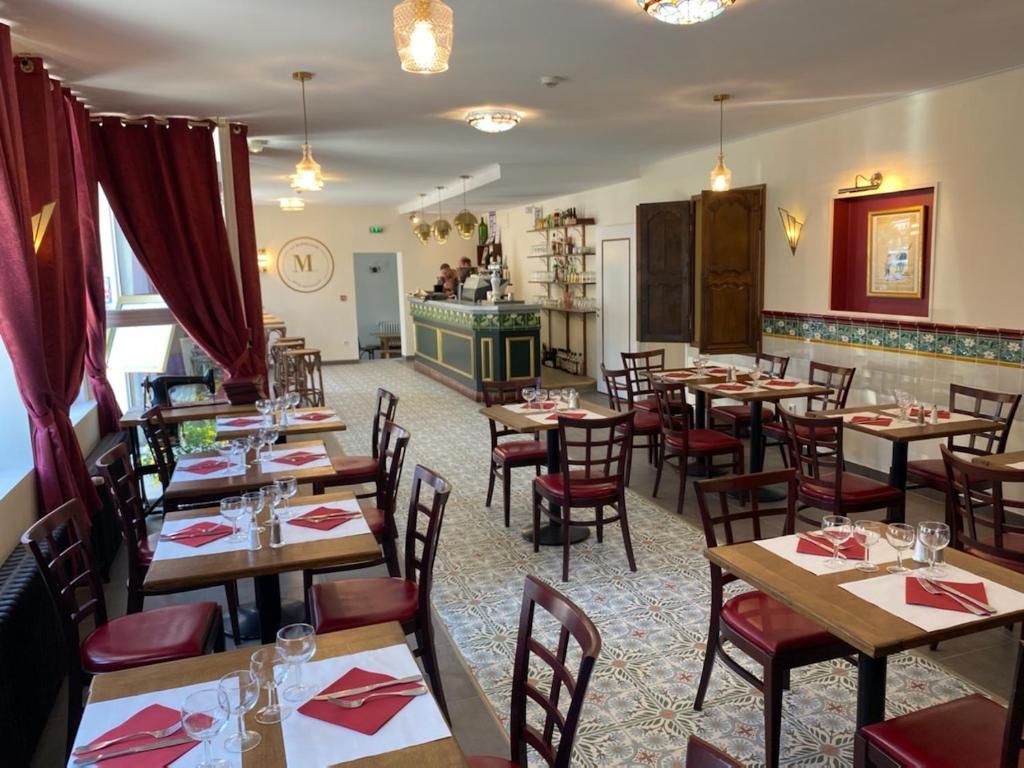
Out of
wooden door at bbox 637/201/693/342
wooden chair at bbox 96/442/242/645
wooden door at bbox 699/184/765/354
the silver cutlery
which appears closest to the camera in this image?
the silver cutlery

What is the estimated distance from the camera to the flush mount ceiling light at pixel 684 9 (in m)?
2.84

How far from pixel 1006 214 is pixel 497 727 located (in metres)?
4.33

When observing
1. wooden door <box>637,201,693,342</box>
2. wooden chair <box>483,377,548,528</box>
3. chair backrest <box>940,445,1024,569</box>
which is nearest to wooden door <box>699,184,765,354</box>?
wooden door <box>637,201,693,342</box>

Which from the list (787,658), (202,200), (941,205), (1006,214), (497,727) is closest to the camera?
(787,658)

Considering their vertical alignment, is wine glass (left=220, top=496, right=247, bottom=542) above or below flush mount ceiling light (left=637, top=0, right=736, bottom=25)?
below

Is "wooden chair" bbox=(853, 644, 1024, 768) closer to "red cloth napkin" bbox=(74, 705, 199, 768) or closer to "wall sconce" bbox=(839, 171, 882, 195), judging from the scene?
"red cloth napkin" bbox=(74, 705, 199, 768)

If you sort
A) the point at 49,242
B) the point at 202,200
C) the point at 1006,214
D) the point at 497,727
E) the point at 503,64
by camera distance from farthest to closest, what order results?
1. the point at 202,200
2. the point at 1006,214
3. the point at 503,64
4. the point at 49,242
5. the point at 497,727

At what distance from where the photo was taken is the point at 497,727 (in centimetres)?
275

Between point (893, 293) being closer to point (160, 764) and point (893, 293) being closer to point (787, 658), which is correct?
point (787, 658)

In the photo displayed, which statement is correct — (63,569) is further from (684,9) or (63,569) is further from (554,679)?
(684,9)

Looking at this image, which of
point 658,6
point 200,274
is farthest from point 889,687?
point 200,274

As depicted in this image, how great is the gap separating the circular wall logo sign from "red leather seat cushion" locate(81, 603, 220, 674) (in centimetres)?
1062

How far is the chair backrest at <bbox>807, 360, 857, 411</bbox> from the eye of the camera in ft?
17.8

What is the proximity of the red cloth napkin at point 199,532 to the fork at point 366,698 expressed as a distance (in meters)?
1.18
